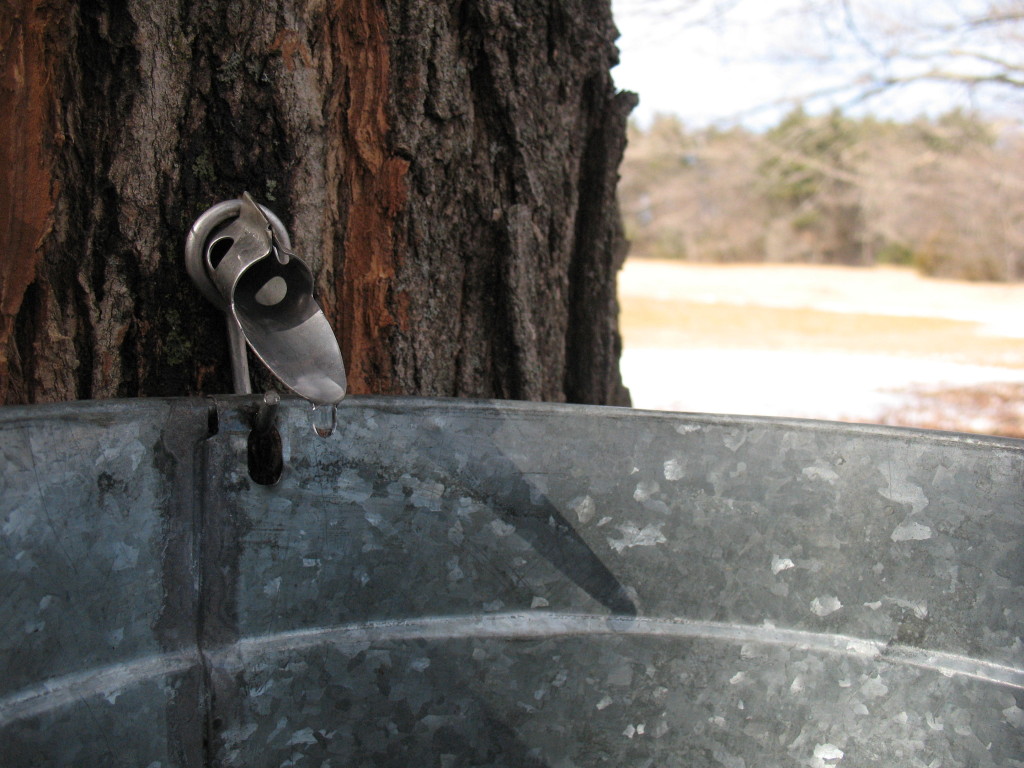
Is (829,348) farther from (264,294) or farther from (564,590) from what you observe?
(264,294)

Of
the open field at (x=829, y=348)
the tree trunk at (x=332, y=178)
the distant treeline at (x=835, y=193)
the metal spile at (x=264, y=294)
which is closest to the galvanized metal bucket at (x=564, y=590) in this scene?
the metal spile at (x=264, y=294)

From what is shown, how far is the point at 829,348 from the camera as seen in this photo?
948 cm

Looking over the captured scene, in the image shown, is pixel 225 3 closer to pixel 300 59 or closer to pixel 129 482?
pixel 300 59

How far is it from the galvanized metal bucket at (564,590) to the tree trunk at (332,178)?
31 cm

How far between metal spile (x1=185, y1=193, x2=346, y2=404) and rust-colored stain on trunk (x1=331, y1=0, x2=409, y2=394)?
0.19 m

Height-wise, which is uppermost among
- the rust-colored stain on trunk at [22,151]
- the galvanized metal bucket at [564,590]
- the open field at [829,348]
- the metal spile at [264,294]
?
the rust-colored stain on trunk at [22,151]

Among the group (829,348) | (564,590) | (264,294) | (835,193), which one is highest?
(835,193)

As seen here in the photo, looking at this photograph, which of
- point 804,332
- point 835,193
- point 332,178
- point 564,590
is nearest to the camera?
point 564,590

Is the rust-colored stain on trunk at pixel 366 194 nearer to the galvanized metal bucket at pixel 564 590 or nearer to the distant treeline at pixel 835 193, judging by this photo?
the galvanized metal bucket at pixel 564 590

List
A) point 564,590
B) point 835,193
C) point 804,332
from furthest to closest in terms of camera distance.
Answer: point 835,193 → point 804,332 → point 564,590

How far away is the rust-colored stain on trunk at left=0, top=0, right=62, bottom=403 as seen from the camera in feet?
3.65

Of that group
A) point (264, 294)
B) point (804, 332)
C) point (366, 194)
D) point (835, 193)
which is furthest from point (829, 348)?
point (835, 193)

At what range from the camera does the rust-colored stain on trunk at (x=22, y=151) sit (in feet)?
3.65

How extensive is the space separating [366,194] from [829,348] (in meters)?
8.84
